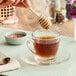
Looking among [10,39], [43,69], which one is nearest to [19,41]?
[10,39]

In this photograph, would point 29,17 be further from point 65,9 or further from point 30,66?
point 30,66

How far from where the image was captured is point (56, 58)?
113 cm

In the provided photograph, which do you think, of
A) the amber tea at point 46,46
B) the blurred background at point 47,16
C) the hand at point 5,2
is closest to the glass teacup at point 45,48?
the amber tea at point 46,46

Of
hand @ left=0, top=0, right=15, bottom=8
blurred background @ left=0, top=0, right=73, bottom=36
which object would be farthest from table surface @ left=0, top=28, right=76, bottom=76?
blurred background @ left=0, top=0, right=73, bottom=36

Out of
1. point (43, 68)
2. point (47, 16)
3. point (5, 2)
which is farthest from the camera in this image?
point (47, 16)

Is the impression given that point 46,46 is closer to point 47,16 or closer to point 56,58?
point 56,58

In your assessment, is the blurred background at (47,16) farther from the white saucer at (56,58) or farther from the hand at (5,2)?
the white saucer at (56,58)

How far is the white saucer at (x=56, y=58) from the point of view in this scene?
3.59 feet

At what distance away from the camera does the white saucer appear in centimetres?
109

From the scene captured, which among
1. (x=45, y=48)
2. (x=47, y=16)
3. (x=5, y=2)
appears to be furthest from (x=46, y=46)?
(x=47, y=16)

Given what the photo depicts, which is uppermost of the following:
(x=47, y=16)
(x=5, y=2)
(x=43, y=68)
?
(x=5, y=2)

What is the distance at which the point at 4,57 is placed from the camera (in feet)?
3.66

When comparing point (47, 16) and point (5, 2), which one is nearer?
point (5, 2)

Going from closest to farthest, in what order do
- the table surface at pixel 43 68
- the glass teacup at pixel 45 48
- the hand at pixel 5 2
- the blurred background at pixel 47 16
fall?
the table surface at pixel 43 68
the glass teacup at pixel 45 48
the hand at pixel 5 2
the blurred background at pixel 47 16
